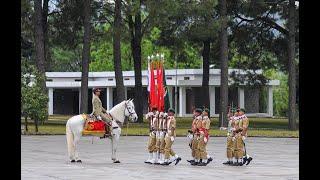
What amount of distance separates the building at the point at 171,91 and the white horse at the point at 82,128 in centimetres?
5195

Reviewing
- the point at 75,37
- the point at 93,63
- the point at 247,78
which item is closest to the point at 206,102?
the point at 247,78

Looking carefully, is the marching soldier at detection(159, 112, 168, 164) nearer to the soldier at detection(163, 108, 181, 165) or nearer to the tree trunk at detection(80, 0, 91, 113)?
the soldier at detection(163, 108, 181, 165)

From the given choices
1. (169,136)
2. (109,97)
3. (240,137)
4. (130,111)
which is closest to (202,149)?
(169,136)

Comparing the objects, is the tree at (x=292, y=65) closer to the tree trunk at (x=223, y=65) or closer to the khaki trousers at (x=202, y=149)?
the tree trunk at (x=223, y=65)

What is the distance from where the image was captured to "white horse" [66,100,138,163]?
20.1 meters

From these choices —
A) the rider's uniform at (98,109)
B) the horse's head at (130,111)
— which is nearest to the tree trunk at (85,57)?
the horse's head at (130,111)

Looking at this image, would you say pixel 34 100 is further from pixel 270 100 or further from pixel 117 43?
pixel 270 100

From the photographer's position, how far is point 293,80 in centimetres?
4494

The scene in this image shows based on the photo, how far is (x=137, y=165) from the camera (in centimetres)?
1917

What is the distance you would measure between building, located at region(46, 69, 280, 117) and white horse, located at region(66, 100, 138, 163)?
51955 millimetres


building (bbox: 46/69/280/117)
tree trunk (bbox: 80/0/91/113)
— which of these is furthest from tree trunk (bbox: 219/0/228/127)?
building (bbox: 46/69/280/117)
